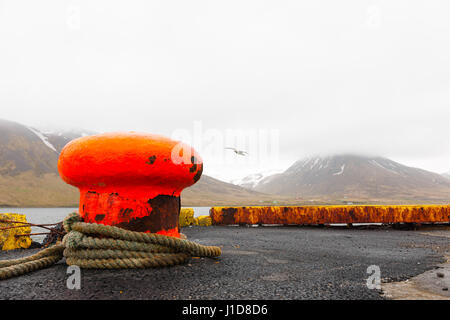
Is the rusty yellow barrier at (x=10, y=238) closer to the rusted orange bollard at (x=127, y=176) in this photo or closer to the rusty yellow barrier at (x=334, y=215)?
the rusted orange bollard at (x=127, y=176)

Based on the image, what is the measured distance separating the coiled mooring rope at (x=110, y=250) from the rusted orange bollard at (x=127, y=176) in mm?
142

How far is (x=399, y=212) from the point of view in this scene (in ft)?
29.5

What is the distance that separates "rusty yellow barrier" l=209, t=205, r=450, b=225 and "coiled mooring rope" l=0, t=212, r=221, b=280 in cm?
652

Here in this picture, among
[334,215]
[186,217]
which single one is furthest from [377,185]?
[186,217]

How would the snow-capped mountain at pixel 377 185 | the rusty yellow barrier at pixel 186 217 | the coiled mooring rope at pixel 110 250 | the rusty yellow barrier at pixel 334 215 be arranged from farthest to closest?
the snow-capped mountain at pixel 377 185, the rusty yellow barrier at pixel 334 215, the rusty yellow barrier at pixel 186 217, the coiled mooring rope at pixel 110 250

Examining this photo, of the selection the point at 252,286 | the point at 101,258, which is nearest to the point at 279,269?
the point at 252,286

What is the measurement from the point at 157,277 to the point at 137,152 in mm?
1130

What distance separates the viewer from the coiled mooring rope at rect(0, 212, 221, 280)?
2654 mm

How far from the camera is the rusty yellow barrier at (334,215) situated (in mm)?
9055

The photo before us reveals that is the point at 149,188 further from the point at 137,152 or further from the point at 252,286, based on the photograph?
the point at 252,286

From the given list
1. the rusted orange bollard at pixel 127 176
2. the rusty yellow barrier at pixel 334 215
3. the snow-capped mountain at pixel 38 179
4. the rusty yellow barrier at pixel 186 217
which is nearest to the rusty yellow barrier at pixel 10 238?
the rusted orange bollard at pixel 127 176

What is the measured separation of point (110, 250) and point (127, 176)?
69 centimetres

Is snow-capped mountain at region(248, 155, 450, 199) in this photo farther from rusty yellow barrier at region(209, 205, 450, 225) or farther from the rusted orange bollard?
the rusted orange bollard

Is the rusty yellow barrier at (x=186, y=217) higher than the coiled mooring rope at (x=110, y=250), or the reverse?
the coiled mooring rope at (x=110, y=250)
